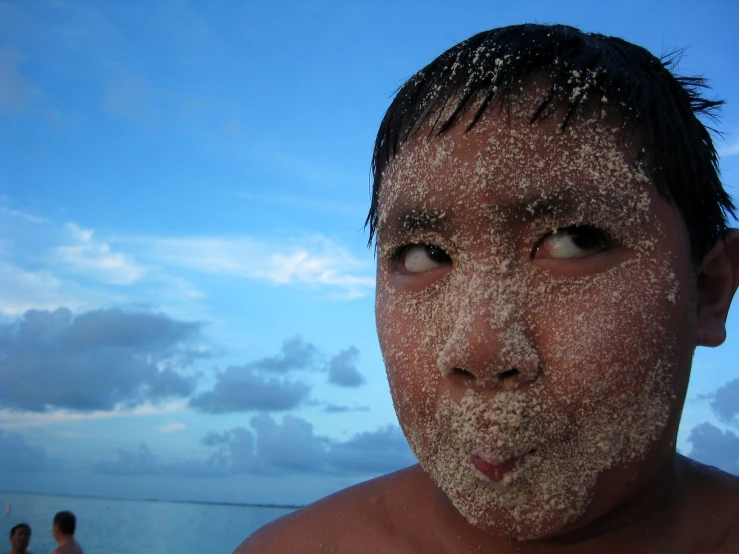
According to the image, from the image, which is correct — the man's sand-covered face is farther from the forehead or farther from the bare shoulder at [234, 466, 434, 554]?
the bare shoulder at [234, 466, 434, 554]

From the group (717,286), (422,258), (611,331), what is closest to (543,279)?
(611,331)

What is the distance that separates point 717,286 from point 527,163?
74 centimetres

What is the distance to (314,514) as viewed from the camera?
2145 mm

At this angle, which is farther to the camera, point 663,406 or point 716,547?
point 716,547

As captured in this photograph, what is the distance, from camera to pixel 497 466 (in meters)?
1.47

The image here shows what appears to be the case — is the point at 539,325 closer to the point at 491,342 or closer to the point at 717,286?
the point at 491,342

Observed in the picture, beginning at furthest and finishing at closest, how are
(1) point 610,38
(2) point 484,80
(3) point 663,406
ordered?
(1) point 610,38 → (2) point 484,80 → (3) point 663,406

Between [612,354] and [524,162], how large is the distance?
48cm

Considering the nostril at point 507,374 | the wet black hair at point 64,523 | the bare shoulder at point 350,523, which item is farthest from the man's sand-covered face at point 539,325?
the wet black hair at point 64,523

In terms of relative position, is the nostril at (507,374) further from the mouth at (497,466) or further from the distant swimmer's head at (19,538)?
the distant swimmer's head at (19,538)

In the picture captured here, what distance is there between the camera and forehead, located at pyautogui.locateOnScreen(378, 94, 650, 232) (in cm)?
154

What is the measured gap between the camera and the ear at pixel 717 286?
1815 mm

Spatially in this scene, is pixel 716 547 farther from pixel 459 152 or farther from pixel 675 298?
pixel 459 152

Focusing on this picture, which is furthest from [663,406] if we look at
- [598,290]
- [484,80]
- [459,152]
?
[484,80]
